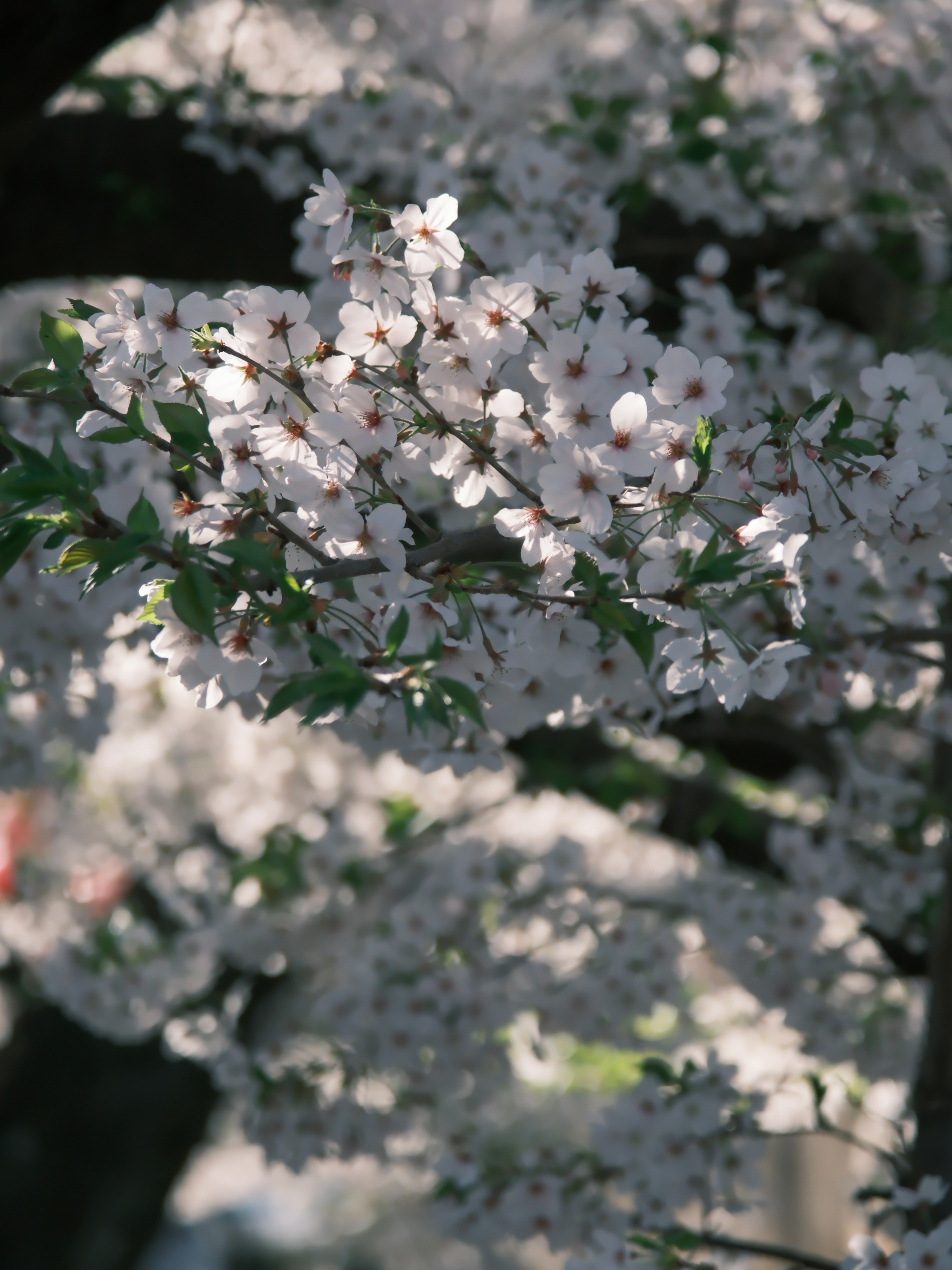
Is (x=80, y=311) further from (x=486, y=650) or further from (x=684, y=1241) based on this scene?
(x=684, y=1241)

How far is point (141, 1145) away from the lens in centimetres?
518

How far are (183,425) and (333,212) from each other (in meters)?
0.29

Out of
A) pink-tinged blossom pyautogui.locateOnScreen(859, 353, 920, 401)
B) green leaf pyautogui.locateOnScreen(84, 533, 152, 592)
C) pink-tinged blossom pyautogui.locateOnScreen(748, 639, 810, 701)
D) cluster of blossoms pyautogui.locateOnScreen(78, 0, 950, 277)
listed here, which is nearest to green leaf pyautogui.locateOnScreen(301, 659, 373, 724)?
green leaf pyautogui.locateOnScreen(84, 533, 152, 592)

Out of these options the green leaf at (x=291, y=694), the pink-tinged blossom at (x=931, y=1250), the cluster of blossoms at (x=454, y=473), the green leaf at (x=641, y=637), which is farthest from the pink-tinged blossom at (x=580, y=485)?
the pink-tinged blossom at (x=931, y=1250)

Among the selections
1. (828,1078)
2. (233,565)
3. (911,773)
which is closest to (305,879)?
(911,773)

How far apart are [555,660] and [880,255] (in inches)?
88.0

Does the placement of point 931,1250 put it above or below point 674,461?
below

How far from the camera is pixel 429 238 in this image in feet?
3.84

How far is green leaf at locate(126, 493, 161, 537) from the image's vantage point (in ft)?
3.02

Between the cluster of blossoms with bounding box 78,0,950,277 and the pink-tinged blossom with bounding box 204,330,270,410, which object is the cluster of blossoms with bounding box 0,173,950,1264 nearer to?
the pink-tinged blossom with bounding box 204,330,270,410

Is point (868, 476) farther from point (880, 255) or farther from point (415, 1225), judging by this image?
point (415, 1225)

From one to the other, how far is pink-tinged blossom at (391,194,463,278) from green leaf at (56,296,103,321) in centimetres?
36

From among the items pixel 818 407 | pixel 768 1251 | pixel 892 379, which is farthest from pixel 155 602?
pixel 768 1251

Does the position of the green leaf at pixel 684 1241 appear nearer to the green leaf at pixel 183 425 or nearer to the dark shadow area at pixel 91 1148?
the green leaf at pixel 183 425
